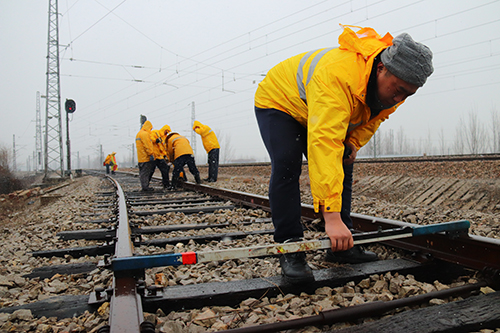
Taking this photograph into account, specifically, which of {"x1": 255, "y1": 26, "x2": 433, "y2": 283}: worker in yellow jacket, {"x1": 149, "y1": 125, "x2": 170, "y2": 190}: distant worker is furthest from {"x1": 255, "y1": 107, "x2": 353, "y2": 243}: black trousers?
{"x1": 149, "y1": 125, "x2": 170, "y2": 190}: distant worker

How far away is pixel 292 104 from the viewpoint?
2.01 metres

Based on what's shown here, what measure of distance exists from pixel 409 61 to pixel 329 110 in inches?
16.7

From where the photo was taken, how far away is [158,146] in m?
8.50

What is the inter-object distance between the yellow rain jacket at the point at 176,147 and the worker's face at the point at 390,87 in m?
6.99

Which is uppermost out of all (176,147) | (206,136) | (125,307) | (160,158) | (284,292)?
(206,136)

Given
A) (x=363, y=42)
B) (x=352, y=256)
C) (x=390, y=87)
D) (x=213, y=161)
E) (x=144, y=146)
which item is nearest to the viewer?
(x=390, y=87)

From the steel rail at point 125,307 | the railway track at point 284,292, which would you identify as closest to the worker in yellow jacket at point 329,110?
the railway track at point 284,292

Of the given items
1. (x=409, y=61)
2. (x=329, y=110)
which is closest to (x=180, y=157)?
(x=329, y=110)

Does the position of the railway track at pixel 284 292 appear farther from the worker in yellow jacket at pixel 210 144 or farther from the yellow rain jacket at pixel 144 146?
the worker in yellow jacket at pixel 210 144

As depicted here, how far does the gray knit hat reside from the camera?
1549 mm

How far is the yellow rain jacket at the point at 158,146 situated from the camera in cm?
837

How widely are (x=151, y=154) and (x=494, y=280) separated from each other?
724cm

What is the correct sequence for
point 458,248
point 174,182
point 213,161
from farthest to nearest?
point 213,161
point 174,182
point 458,248

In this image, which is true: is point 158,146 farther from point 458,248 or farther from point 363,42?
point 458,248
